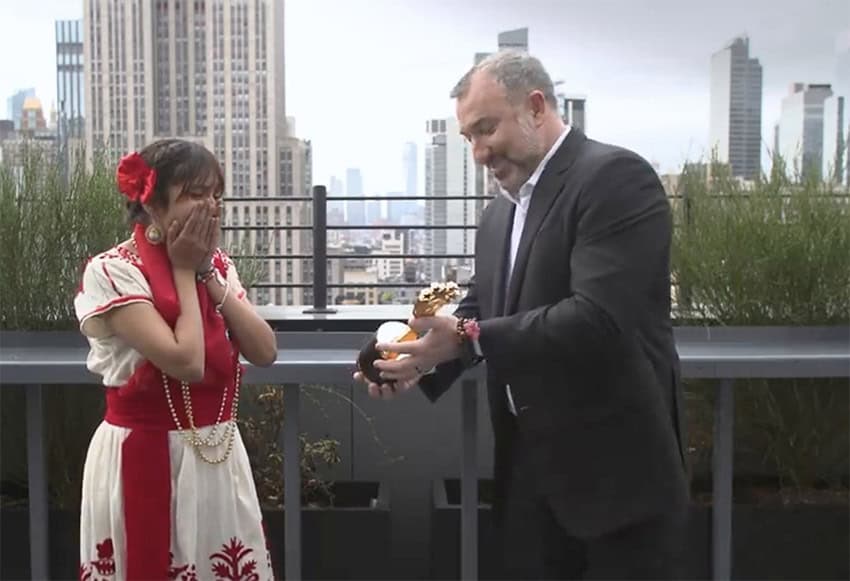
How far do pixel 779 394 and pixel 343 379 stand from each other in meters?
1.65

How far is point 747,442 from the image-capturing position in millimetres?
3002

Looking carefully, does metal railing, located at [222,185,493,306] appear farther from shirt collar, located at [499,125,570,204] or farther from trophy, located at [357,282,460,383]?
shirt collar, located at [499,125,570,204]

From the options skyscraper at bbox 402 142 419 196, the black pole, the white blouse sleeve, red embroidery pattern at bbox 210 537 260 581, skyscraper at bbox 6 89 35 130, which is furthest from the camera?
skyscraper at bbox 402 142 419 196

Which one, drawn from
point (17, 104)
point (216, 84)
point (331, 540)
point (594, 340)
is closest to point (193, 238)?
point (594, 340)

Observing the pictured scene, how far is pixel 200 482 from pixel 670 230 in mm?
859

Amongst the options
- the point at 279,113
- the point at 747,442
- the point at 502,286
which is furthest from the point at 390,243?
the point at 502,286

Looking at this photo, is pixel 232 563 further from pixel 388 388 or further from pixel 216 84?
pixel 216 84

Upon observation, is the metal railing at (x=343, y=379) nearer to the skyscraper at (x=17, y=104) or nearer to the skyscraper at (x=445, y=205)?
the skyscraper at (x=17, y=104)

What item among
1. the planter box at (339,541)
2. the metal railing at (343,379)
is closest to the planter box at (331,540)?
the planter box at (339,541)

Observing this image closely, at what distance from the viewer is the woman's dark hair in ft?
4.78

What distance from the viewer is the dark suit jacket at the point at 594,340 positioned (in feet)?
4.70

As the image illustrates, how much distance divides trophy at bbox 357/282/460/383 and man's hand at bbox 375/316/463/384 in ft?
0.05

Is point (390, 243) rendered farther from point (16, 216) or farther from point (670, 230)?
point (670, 230)

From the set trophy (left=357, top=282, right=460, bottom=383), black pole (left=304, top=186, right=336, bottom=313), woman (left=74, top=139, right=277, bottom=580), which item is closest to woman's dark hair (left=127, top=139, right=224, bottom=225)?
woman (left=74, top=139, right=277, bottom=580)
